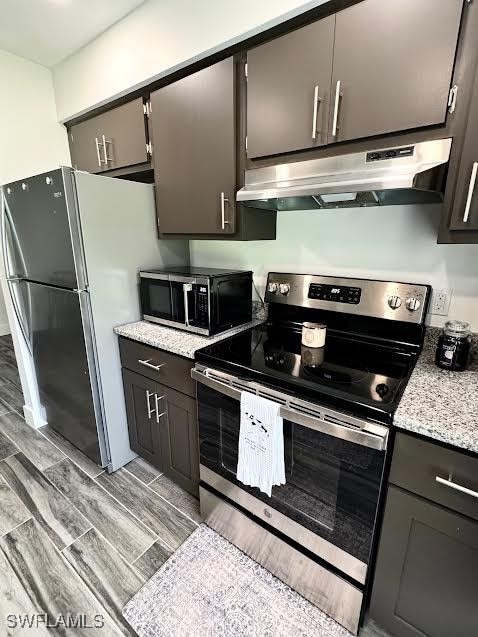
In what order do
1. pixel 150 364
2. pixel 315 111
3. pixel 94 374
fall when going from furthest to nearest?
pixel 94 374 < pixel 150 364 < pixel 315 111

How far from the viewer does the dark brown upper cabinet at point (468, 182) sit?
0.92 metres

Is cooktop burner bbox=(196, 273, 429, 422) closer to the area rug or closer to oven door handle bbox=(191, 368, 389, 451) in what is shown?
oven door handle bbox=(191, 368, 389, 451)

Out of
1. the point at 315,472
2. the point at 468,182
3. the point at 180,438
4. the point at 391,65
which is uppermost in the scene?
the point at 391,65

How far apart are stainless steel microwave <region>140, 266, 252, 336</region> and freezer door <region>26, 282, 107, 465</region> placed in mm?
355

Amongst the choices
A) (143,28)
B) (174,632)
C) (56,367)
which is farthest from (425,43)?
(56,367)

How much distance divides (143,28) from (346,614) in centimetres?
277

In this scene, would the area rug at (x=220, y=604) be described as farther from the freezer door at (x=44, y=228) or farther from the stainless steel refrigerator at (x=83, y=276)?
the freezer door at (x=44, y=228)

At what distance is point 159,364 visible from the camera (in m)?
1.53

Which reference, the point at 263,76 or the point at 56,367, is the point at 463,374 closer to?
the point at 263,76

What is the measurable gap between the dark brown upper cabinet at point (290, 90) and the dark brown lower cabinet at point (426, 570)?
131cm

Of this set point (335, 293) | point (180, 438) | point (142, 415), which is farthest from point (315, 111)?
point (142, 415)

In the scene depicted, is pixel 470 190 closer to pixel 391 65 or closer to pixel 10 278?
pixel 391 65

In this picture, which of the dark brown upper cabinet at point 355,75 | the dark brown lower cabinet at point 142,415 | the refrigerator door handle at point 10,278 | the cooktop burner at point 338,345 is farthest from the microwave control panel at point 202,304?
the refrigerator door handle at point 10,278

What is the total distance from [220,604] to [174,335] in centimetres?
115
